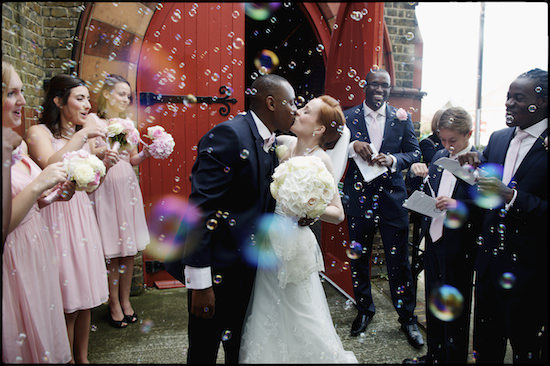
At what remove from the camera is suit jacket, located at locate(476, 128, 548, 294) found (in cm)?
218

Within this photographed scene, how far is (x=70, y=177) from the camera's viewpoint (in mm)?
2234

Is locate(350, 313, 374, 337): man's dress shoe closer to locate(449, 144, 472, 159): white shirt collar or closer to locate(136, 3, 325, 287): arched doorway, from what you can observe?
locate(449, 144, 472, 159): white shirt collar

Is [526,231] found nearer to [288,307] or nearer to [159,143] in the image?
[288,307]

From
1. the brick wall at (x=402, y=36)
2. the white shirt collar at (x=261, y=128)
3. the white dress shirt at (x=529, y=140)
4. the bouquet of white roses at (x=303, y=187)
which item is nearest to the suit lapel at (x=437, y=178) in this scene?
the white dress shirt at (x=529, y=140)

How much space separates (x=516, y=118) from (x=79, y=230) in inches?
118

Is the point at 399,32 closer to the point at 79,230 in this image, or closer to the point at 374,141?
the point at 374,141

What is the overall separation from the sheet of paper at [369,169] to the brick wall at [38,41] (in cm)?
289

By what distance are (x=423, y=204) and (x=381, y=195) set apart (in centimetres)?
82

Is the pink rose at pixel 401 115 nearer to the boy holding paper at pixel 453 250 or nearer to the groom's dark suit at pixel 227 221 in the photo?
the boy holding paper at pixel 453 250

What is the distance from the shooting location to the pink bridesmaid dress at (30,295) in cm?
194

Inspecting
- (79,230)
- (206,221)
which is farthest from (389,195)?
(79,230)

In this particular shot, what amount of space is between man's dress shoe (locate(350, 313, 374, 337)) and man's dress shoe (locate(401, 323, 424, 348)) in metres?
0.32

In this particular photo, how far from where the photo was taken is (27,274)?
2.04 meters

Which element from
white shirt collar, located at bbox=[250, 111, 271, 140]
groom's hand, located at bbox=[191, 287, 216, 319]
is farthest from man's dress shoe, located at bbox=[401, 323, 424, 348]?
white shirt collar, located at bbox=[250, 111, 271, 140]
